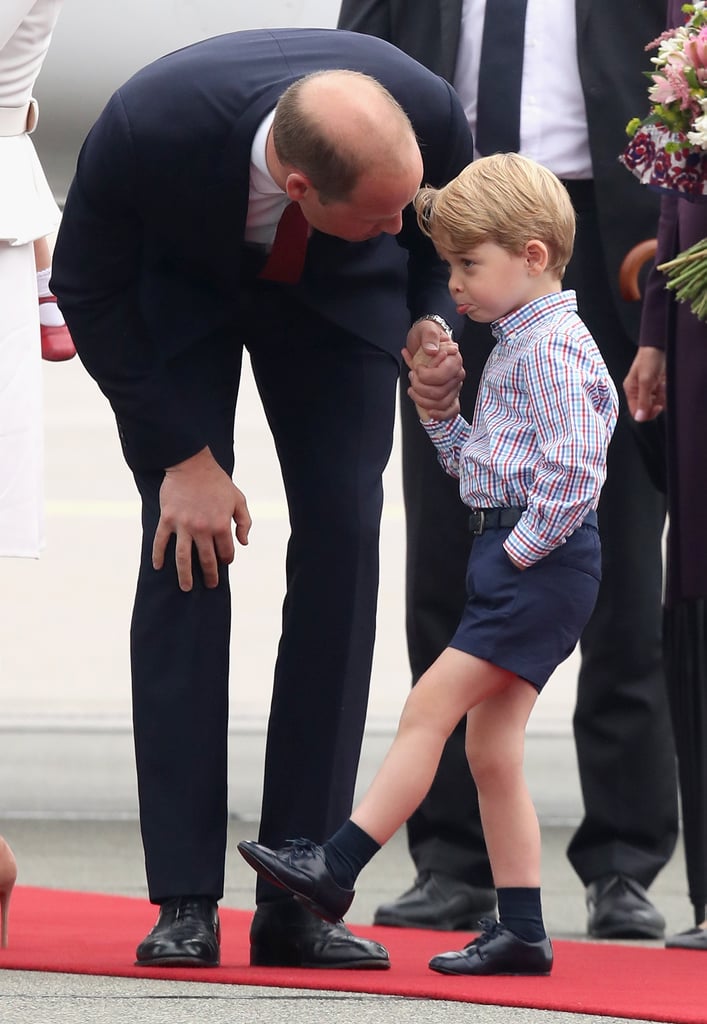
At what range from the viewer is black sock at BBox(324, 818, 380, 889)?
7.07ft

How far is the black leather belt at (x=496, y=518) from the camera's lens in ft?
7.34

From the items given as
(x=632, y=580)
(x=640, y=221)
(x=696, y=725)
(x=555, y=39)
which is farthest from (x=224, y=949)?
(x=555, y=39)

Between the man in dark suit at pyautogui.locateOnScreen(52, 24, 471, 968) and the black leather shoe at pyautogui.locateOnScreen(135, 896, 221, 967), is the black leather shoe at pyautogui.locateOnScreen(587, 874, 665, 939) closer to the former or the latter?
the man in dark suit at pyautogui.locateOnScreen(52, 24, 471, 968)

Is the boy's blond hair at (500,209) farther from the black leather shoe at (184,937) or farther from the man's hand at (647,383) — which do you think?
the black leather shoe at (184,937)

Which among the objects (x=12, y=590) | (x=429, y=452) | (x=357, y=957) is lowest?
(x=12, y=590)

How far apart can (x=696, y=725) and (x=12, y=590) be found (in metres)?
1.81

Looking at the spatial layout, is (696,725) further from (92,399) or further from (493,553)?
(92,399)

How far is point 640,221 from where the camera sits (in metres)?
2.89

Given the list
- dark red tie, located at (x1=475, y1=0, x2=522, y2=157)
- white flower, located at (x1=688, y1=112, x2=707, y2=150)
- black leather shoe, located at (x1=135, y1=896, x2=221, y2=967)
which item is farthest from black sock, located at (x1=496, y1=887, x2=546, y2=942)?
dark red tie, located at (x1=475, y1=0, x2=522, y2=157)

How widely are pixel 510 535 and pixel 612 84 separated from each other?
945mm

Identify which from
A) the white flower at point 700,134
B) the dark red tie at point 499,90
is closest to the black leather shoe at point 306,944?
the white flower at point 700,134

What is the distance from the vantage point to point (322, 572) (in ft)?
7.64

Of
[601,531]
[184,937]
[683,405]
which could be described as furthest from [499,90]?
[184,937]

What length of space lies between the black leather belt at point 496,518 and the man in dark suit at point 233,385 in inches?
5.4
